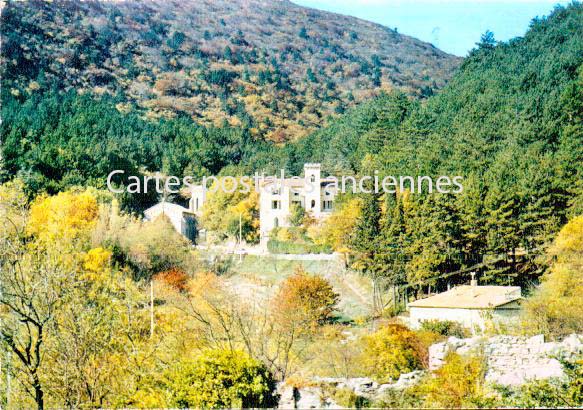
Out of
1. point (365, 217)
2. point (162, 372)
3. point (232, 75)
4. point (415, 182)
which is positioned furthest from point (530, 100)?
point (232, 75)

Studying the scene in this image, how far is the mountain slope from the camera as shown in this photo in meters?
85.9

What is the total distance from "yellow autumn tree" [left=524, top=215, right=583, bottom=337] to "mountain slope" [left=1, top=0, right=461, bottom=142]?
5199 cm

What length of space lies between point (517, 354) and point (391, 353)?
640 cm

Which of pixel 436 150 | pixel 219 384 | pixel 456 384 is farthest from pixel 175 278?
pixel 456 384

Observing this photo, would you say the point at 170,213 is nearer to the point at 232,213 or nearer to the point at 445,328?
the point at 232,213

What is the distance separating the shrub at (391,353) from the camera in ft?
Result: 57.2

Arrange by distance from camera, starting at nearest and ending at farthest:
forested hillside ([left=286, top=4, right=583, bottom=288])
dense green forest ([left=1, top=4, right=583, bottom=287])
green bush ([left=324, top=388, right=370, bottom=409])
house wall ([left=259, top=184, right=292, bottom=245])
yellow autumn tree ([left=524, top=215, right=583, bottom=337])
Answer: green bush ([left=324, top=388, right=370, bottom=409]) < yellow autumn tree ([left=524, top=215, right=583, bottom=337]) < forested hillside ([left=286, top=4, right=583, bottom=288]) < dense green forest ([left=1, top=4, right=583, bottom=287]) < house wall ([left=259, top=184, right=292, bottom=245])

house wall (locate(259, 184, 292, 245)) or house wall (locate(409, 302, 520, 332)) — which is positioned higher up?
house wall (locate(259, 184, 292, 245))

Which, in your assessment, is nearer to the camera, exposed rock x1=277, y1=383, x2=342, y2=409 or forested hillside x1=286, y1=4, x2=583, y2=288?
exposed rock x1=277, y1=383, x2=342, y2=409

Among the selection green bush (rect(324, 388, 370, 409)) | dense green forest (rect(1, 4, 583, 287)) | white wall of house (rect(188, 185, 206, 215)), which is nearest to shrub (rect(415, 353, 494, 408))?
green bush (rect(324, 388, 370, 409))

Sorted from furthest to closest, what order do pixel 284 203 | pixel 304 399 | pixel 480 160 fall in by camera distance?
pixel 284 203 < pixel 480 160 < pixel 304 399

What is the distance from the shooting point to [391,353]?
59.2 ft

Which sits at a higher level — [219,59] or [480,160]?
[219,59]

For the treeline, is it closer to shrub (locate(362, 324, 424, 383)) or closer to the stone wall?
shrub (locate(362, 324, 424, 383))
